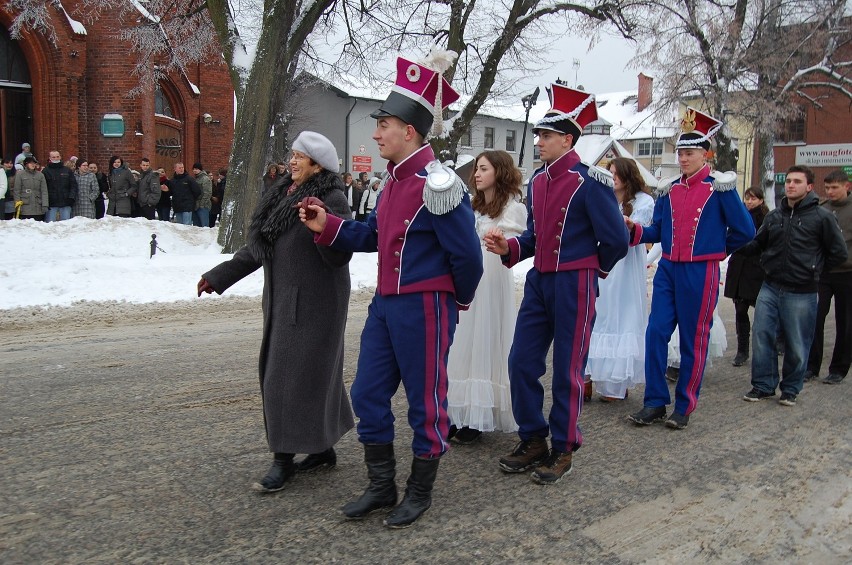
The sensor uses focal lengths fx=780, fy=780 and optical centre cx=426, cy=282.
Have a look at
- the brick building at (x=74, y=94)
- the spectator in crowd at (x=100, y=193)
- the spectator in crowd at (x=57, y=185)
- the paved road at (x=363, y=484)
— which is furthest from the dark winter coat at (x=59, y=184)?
the paved road at (x=363, y=484)

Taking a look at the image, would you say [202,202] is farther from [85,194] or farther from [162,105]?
[162,105]

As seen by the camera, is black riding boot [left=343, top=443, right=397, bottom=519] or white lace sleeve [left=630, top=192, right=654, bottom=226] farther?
white lace sleeve [left=630, top=192, right=654, bottom=226]

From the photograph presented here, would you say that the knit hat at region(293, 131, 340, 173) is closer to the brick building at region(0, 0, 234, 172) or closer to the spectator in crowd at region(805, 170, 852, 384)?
the spectator in crowd at region(805, 170, 852, 384)

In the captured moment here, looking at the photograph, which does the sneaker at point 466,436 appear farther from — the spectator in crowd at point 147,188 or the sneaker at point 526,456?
the spectator in crowd at point 147,188

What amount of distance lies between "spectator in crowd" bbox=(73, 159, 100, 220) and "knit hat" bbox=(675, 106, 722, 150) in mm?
14851

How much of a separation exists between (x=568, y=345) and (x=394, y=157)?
1494mm

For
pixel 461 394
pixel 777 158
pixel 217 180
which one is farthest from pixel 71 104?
pixel 777 158

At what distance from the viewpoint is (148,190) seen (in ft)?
58.7

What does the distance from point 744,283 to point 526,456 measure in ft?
15.4

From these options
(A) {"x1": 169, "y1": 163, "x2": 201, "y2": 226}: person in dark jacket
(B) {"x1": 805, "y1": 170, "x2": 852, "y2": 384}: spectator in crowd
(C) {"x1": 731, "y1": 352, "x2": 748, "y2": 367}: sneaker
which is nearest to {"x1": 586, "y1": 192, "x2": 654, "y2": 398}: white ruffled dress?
(C) {"x1": 731, "y1": 352, "x2": 748, "y2": 367}: sneaker

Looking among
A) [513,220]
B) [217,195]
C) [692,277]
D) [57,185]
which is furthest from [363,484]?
[217,195]

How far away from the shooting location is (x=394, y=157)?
3.90m

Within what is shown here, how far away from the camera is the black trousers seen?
732 centimetres

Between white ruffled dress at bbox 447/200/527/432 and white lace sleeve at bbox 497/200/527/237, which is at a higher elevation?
white lace sleeve at bbox 497/200/527/237
